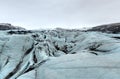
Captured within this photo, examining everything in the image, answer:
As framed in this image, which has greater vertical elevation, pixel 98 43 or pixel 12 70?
pixel 98 43

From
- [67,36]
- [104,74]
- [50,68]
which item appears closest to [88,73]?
[104,74]

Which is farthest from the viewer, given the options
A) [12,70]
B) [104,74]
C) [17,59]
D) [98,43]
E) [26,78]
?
[98,43]

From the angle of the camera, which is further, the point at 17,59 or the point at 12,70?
the point at 17,59

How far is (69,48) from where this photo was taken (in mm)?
11367

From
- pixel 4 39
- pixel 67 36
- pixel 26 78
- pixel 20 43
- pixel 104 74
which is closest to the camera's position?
pixel 104 74

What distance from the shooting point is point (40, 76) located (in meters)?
5.89

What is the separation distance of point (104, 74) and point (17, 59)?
4224mm

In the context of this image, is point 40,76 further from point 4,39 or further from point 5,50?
point 4,39

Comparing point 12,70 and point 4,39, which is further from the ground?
point 4,39

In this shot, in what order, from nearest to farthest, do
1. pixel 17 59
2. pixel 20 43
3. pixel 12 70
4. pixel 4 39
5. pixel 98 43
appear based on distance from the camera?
pixel 12 70
pixel 17 59
pixel 98 43
pixel 20 43
pixel 4 39

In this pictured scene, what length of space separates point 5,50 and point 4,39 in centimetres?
143

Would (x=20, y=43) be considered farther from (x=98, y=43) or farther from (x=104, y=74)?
(x=104, y=74)

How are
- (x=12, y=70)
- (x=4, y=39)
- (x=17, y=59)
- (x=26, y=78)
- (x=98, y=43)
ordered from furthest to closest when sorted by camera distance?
(x=4, y=39)
(x=98, y=43)
(x=17, y=59)
(x=12, y=70)
(x=26, y=78)

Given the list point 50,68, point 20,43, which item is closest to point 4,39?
point 20,43
